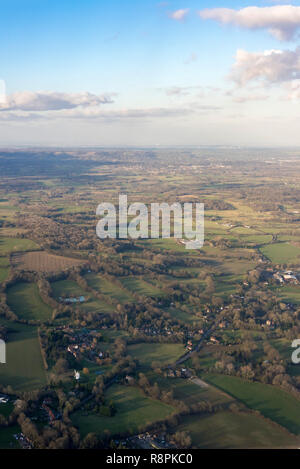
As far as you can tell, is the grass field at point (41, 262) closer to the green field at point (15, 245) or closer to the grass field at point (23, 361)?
the green field at point (15, 245)

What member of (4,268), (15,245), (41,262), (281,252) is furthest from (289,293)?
(15,245)

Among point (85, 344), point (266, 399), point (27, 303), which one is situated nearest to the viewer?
point (266, 399)

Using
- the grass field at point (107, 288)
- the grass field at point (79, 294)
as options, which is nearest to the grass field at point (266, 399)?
the grass field at point (79, 294)

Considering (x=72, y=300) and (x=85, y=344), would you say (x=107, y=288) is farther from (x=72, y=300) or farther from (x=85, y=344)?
(x=85, y=344)

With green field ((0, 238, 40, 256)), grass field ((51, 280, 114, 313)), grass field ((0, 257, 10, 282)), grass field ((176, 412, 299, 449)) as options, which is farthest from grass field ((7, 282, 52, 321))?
grass field ((176, 412, 299, 449))
